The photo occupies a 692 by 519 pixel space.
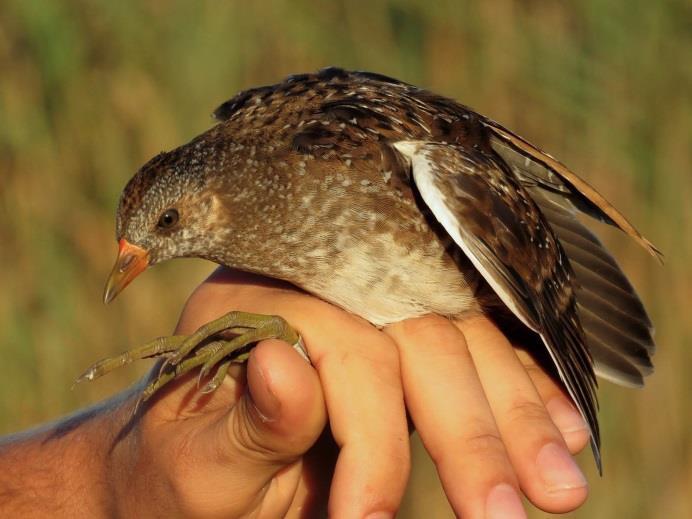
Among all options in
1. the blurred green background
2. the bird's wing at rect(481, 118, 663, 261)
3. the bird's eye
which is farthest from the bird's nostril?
the blurred green background

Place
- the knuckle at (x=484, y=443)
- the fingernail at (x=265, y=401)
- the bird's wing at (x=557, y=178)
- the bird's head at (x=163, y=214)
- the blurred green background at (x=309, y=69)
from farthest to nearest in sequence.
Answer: the blurred green background at (x=309, y=69) → the bird's wing at (x=557, y=178) → the bird's head at (x=163, y=214) → the knuckle at (x=484, y=443) → the fingernail at (x=265, y=401)

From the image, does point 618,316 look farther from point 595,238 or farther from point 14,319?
point 14,319

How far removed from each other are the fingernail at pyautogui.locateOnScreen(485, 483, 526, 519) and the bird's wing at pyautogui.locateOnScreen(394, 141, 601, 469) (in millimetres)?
427

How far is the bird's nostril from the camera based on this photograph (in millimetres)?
2824

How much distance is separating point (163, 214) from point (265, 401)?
0.82m

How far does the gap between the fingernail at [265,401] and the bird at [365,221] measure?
12.8 inches

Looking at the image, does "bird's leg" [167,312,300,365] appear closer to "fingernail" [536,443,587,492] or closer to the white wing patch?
the white wing patch

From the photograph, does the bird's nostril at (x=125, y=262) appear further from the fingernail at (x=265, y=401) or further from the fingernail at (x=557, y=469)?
the fingernail at (x=557, y=469)

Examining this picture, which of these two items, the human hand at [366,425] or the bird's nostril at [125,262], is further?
the bird's nostril at [125,262]

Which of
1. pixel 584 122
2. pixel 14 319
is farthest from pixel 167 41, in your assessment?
pixel 584 122

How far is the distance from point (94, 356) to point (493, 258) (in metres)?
2.64

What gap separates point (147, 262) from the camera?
9.30 feet

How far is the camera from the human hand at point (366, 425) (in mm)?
2158

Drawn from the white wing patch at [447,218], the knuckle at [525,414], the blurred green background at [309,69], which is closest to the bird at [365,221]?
the white wing patch at [447,218]
